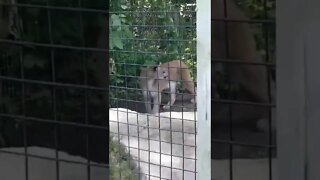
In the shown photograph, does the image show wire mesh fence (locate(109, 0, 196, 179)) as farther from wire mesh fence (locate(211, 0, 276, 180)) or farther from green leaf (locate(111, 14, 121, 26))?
wire mesh fence (locate(211, 0, 276, 180))

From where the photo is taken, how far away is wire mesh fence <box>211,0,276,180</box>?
4.59 ft

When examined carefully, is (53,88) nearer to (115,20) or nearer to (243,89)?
(115,20)

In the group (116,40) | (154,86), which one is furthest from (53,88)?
(154,86)

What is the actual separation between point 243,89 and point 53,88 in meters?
0.55

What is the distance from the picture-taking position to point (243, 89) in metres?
1.43

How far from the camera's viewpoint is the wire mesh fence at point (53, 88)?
1.59m

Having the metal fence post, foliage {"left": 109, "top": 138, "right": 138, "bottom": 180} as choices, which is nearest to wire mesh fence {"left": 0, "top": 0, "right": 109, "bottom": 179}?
foliage {"left": 109, "top": 138, "right": 138, "bottom": 180}

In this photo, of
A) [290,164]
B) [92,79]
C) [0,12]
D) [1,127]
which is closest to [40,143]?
[1,127]

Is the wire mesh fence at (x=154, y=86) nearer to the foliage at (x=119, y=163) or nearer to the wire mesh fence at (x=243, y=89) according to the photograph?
the foliage at (x=119, y=163)

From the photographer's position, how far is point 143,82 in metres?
1.94

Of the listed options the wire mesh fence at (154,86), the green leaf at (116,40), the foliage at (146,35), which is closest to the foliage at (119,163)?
the wire mesh fence at (154,86)

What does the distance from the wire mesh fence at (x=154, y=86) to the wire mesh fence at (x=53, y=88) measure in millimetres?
60

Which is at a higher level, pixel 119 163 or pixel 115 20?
pixel 115 20

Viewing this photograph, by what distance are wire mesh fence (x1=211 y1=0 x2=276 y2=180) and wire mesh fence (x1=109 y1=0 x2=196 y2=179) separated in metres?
0.15
